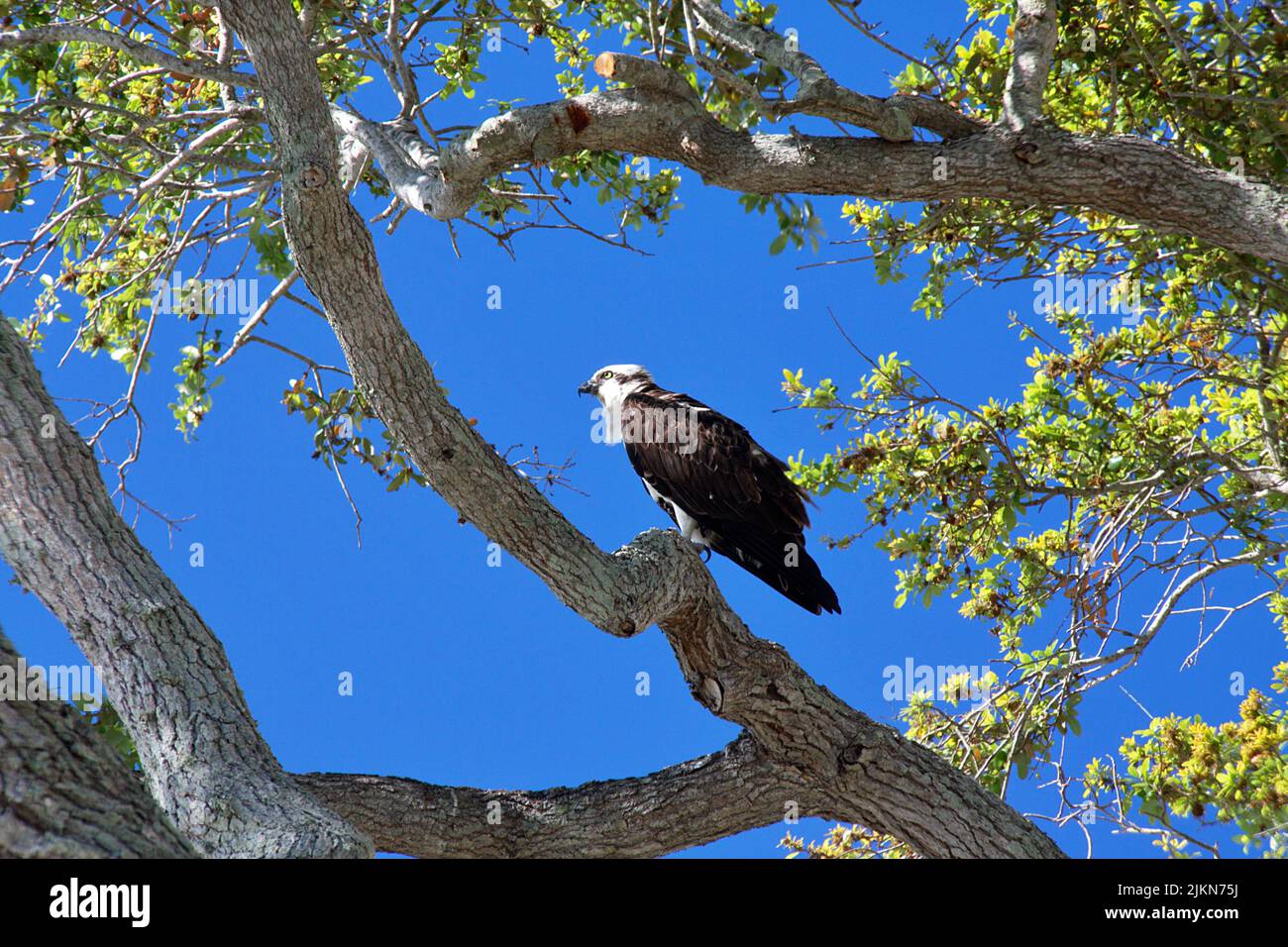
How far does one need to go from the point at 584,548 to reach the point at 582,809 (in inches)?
43.4

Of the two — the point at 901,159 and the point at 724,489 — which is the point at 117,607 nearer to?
the point at 724,489

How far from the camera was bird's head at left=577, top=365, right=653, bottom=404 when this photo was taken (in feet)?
24.8

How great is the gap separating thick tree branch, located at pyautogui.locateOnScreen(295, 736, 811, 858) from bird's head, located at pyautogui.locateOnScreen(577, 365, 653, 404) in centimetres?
320

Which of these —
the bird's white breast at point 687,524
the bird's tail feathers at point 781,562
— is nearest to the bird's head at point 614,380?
the bird's white breast at point 687,524

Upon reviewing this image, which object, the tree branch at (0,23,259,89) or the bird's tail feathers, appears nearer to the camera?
the tree branch at (0,23,259,89)

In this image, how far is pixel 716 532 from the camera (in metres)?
6.22

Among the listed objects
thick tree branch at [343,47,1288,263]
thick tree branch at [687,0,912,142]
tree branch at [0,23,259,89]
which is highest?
tree branch at [0,23,259,89]

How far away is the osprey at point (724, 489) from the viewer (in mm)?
5820

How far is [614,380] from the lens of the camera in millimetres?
7723

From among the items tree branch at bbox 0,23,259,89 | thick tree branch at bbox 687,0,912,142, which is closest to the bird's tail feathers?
thick tree branch at bbox 687,0,912,142

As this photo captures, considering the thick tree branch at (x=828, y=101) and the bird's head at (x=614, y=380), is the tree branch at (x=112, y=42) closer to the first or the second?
the thick tree branch at (x=828, y=101)

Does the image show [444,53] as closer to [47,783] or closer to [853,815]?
[853,815]

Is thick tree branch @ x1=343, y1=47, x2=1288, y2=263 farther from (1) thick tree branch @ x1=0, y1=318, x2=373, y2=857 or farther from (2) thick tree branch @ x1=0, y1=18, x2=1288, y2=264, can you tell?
(1) thick tree branch @ x1=0, y1=318, x2=373, y2=857
